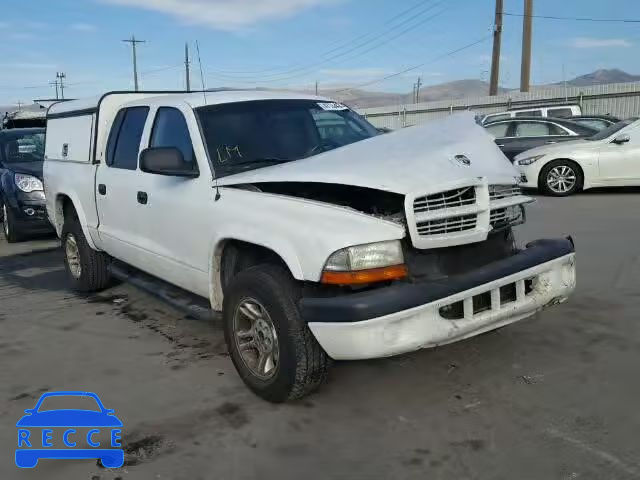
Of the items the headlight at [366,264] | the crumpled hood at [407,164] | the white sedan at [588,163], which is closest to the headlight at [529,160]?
the white sedan at [588,163]

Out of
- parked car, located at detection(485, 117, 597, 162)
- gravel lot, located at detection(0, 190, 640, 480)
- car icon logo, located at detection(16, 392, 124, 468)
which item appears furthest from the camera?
parked car, located at detection(485, 117, 597, 162)

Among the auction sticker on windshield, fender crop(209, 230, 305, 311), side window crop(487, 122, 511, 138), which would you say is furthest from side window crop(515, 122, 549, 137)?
fender crop(209, 230, 305, 311)

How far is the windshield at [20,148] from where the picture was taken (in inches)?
396

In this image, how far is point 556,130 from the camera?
532 inches

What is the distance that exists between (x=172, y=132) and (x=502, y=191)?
7.71 ft

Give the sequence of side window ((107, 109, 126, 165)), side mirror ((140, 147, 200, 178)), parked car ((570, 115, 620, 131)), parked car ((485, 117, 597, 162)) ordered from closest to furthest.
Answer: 1. side mirror ((140, 147, 200, 178))
2. side window ((107, 109, 126, 165))
3. parked car ((485, 117, 597, 162))
4. parked car ((570, 115, 620, 131))

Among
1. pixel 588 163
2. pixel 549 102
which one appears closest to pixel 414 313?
pixel 588 163

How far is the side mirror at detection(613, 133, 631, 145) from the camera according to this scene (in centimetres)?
1077

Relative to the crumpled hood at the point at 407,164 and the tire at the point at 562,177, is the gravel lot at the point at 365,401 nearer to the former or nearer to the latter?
the crumpled hood at the point at 407,164

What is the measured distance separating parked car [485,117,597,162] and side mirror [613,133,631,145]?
2.36 m

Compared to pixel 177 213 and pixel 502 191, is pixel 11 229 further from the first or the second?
pixel 502 191

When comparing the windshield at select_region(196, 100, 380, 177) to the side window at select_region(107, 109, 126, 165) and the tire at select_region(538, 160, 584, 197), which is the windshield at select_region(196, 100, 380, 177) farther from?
the tire at select_region(538, 160, 584, 197)

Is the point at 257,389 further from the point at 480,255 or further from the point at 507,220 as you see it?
the point at 507,220

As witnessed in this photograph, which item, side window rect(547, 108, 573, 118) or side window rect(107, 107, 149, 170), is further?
side window rect(547, 108, 573, 118)
